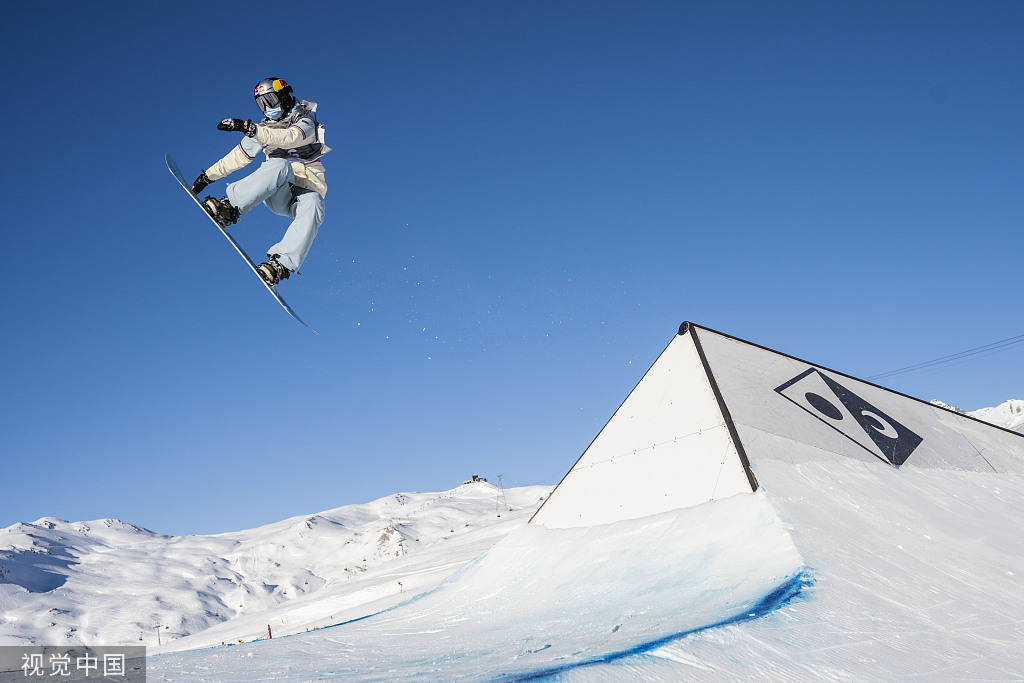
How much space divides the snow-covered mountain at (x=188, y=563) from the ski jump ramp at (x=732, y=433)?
117ft

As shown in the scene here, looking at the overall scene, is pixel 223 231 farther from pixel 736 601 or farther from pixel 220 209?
pixel 736 601

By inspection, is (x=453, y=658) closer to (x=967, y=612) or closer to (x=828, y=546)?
(x=828, y=546)

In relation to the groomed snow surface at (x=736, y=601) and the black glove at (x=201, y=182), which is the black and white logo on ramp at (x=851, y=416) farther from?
the black glove at (x=201, y=182)

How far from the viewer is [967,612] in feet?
16.6

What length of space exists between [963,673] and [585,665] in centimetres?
230

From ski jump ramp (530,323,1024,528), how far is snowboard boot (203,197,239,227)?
588 centimetres

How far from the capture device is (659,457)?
8828mm

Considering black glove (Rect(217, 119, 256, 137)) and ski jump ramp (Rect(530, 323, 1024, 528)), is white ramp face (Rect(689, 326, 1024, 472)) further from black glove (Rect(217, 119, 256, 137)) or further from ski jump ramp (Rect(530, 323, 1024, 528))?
black glove (Rect(217, 119, 256, 137))

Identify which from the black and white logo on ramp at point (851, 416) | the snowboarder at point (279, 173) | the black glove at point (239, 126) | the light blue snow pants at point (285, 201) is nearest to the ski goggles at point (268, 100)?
the snowboarder at point (279, 173)

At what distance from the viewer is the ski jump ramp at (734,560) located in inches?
173

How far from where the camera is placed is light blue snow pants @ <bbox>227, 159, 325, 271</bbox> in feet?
23.3

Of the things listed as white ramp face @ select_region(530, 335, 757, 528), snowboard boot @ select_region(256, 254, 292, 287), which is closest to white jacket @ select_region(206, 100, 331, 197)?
snowboard boot @ select_region(256, 254, 292, 287)

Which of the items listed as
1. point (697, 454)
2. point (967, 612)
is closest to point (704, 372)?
point (697, 454)

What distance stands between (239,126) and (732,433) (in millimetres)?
6536
